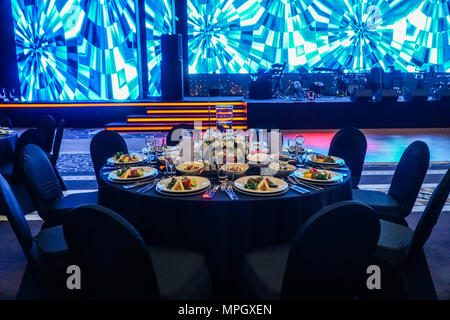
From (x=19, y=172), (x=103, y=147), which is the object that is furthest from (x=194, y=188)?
(x=19, y=172)

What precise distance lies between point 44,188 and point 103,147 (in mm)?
816

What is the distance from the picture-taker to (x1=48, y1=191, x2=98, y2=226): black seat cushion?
7.90ft

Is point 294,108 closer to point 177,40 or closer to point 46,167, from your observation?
point 177,40

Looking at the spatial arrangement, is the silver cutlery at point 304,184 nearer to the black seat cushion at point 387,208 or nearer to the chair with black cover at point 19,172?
the black seat cushion at point 387,208

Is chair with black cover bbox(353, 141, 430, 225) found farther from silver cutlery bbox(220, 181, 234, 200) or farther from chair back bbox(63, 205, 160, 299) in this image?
chair back bbox(63, 205, 160, 299)

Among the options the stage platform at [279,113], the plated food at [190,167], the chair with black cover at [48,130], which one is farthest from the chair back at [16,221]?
the stage platform at [279,113]

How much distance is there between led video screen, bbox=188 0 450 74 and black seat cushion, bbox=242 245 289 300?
1072cm

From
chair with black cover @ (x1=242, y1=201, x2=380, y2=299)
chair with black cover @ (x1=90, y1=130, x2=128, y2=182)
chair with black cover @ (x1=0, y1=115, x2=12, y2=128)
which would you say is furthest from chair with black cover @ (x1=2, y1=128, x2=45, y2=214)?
chair with black cover @ (x1=242, y1=201, x2=380, y2=299)

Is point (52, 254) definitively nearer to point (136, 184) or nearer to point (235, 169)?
point (136, 184)

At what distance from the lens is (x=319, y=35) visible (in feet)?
39.1

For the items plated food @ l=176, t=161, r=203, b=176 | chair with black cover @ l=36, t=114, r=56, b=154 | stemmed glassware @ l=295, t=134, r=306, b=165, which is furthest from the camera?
chair with black cover @ l=36, t=114, r=56, b=154

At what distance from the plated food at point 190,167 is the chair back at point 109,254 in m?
0.91
